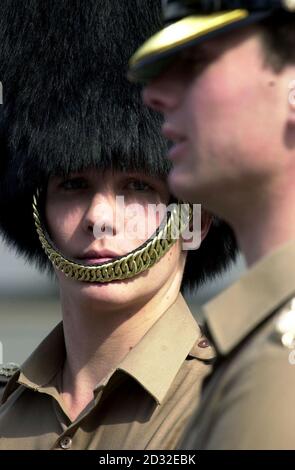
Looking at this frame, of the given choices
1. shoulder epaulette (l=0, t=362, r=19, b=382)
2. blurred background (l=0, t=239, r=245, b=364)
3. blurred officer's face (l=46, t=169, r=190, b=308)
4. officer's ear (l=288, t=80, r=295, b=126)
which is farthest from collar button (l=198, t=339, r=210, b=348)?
blurred background (l=0, t=239, r=245, b=364)

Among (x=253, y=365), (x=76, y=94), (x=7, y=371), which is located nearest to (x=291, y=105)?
(x=253, y=365)

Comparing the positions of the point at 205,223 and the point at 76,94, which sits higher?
the point at 76,94

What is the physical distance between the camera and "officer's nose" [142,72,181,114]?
171 cm

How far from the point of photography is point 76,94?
Answer: 10.4 feet

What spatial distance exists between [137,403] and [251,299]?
1264mm

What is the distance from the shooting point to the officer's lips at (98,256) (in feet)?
9.58

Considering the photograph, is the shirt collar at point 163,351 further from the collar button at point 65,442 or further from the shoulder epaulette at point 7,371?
the shoulder epaulette at point 7,371

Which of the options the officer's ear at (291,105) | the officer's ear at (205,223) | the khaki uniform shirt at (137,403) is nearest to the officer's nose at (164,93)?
the officer's ear at (291,105)

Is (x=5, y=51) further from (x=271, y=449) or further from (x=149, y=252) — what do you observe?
(x=271, y=449)

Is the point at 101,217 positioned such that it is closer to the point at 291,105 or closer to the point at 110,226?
the point at 110,226

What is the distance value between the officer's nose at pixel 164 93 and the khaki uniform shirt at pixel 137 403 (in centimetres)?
111

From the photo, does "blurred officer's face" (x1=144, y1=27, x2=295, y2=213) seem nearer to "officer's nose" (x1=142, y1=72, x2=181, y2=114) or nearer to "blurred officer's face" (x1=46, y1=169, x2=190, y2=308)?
"officer's nose" (x1=142, y1=72, x2=181, y2=114)

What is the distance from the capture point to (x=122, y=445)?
8.97 ft
